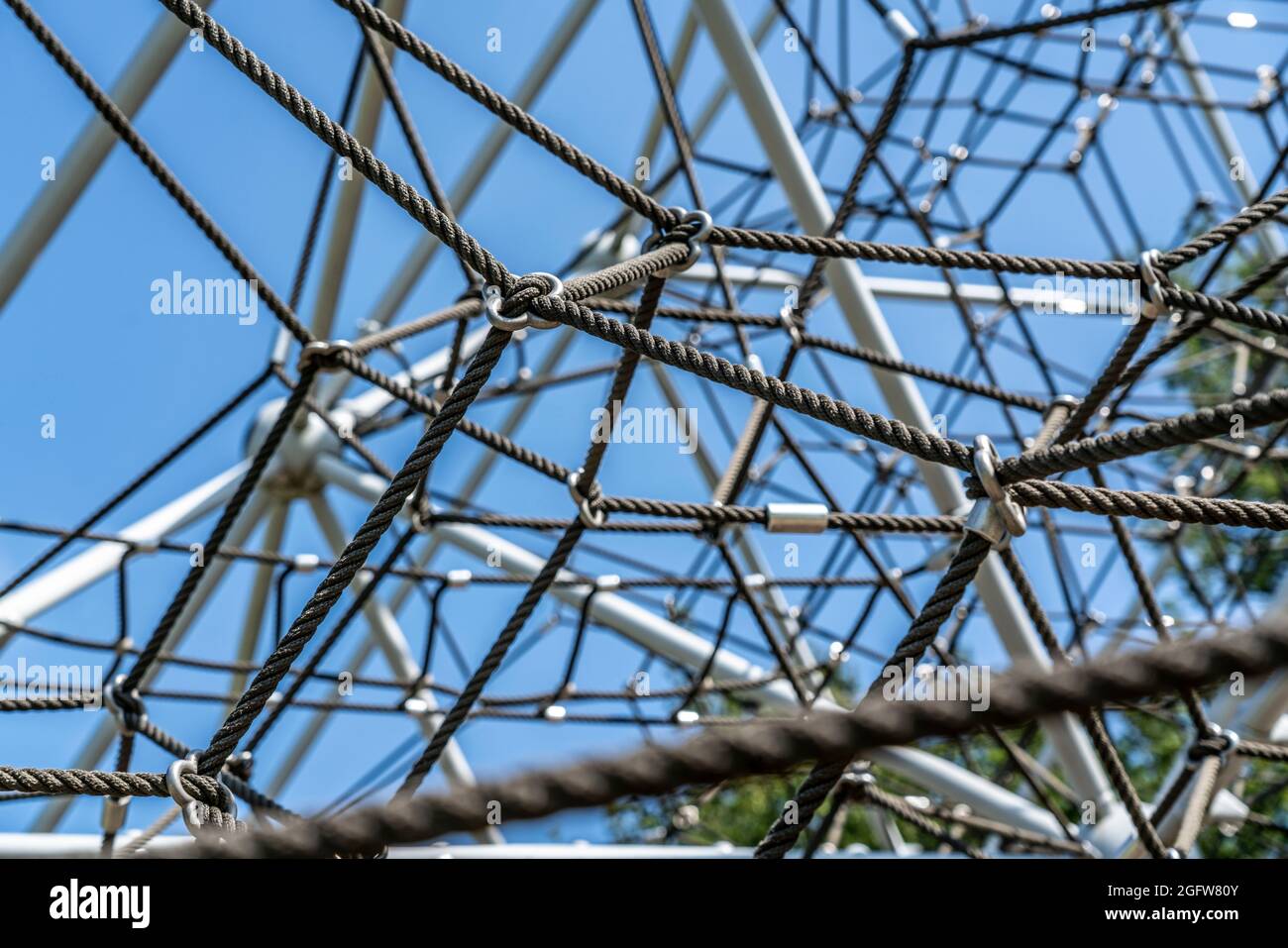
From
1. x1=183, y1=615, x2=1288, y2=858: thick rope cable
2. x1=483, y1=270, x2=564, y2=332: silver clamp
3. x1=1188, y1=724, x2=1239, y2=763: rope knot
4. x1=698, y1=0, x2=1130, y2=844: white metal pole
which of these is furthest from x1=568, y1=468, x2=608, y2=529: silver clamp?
x1=183, y1=615, x2=1288, y2=858: thick rope cable

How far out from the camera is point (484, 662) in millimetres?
3057

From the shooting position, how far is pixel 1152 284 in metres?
3.07

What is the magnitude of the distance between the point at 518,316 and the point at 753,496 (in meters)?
5.77

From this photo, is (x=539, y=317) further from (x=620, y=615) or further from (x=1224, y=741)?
(x=620, y=615)

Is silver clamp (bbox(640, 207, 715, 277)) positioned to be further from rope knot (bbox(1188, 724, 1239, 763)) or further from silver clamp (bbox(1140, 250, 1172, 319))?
rope knot (bbox(1188, 724, 1239, 763))

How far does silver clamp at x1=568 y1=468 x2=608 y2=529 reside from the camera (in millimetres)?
3482

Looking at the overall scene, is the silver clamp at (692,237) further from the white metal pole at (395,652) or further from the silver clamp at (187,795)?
the white metal pole at (395,652)

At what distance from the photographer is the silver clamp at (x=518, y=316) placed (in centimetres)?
226
